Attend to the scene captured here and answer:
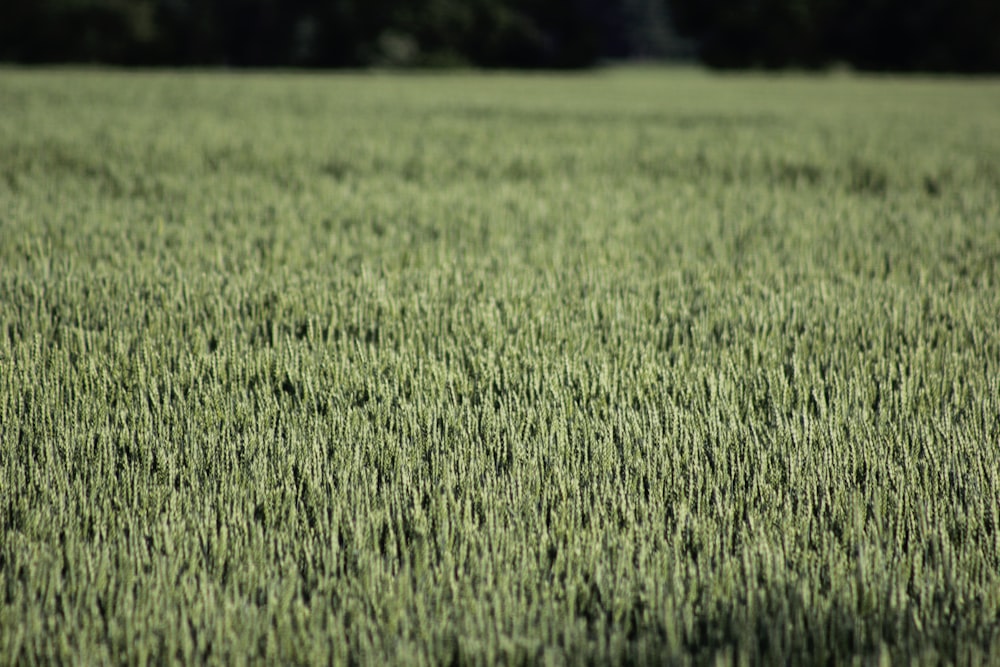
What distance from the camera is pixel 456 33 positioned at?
4988 cm

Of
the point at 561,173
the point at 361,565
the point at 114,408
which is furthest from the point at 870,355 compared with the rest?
the point at 561,173

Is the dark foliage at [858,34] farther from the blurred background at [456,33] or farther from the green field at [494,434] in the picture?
the green field at [494,434]

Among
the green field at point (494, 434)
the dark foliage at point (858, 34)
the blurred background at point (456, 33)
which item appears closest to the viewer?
the green field at point (494, 434)

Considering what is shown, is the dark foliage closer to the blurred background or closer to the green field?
the blurred background

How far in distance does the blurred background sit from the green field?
4348 cm

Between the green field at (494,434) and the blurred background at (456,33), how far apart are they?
43482mm

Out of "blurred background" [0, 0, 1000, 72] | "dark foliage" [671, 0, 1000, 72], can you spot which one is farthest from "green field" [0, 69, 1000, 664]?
"dark foliage" [671, 0, 1000, 72]

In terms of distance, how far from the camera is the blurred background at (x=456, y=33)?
1671 inches

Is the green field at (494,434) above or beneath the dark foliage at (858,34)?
beneath

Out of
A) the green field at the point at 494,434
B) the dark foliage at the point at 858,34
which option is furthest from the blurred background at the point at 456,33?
the green field at the point at 494,434

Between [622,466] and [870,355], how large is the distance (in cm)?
146

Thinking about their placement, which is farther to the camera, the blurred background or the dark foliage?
the dark foliage

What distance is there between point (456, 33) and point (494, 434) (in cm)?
5132

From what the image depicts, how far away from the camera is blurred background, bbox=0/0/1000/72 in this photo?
42438mm
